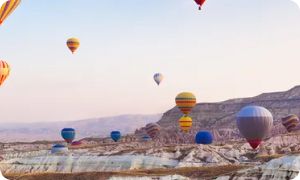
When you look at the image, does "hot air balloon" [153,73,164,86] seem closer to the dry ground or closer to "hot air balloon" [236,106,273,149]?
"hot air balloon" [236,106,273,149]

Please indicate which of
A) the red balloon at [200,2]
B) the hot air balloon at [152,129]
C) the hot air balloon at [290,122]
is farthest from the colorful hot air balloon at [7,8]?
the hot air balloon at [290,122]

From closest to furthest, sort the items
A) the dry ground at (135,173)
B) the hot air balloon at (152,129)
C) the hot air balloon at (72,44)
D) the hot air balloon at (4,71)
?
the dry ground at (135,173) < the hot air balloon at (4,71) < the hot air balloon at (72,44) < the hot air balloon at (152,129)

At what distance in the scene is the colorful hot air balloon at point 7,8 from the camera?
67.2 m

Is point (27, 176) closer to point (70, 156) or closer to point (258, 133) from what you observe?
point (258, 133)

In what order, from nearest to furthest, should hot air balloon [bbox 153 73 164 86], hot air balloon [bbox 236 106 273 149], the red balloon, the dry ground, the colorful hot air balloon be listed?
the dry ground
the red balloon
hot air balloon [bbox 236 106 273 149]
the colorful hot air balloon
hot air balloon [bbox 153 73 164 86]

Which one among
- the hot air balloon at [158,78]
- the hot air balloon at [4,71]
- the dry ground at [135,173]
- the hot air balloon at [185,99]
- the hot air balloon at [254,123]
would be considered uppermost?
the hot air balloon at [158,78]

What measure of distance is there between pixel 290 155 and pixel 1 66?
141ft

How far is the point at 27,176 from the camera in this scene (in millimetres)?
64312

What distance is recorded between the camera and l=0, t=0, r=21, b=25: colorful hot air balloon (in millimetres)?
67188

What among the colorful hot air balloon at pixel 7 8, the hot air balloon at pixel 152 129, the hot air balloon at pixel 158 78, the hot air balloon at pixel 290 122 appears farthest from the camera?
the hot air balloon at pixel 152 129

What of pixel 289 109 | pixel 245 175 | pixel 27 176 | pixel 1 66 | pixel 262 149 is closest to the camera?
pixel 245 175

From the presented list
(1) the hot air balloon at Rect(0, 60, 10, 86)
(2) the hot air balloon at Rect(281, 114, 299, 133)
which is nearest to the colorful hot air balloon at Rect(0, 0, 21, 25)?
(1) the hot air balloon at Rect(0, 60, 10, 86)

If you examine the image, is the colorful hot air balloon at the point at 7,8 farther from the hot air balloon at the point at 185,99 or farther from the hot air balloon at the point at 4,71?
the hot air balloon at the point at 185,99

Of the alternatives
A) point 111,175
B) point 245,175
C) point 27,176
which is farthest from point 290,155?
point 27,176
